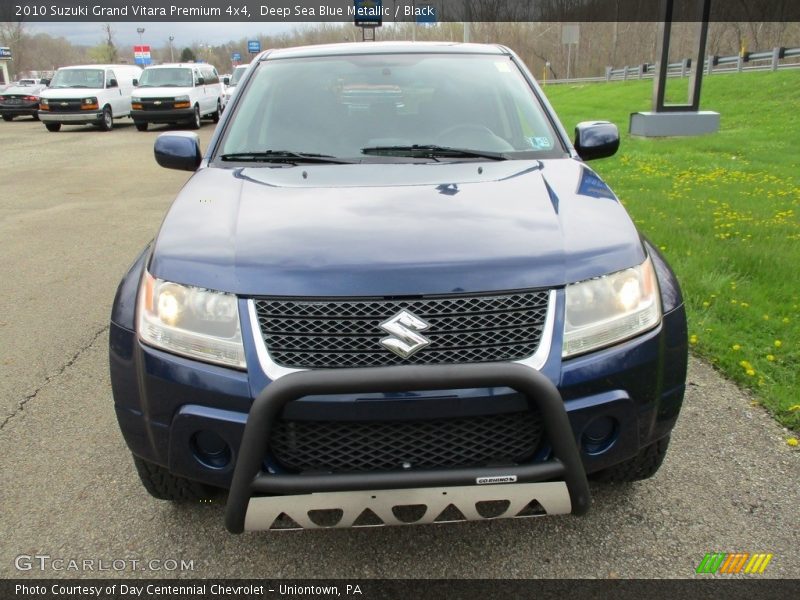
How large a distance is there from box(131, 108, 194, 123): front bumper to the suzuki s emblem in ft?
65.2

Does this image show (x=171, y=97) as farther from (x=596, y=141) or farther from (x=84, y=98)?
(x=596, y=141)

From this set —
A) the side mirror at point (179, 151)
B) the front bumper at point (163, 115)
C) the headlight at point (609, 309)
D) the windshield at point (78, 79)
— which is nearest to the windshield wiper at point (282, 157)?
the side mirror at point (179, 151)

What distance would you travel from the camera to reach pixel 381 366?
1.95 meters

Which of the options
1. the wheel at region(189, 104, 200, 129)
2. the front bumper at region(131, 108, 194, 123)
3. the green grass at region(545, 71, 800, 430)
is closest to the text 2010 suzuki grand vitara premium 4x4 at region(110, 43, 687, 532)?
the green grass at region(545, 71, 800, 430)

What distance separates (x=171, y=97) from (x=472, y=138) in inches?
737

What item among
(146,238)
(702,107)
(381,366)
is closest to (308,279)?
(381,366)

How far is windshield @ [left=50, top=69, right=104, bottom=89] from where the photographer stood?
21375 mm

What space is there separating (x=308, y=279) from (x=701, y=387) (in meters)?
2.47

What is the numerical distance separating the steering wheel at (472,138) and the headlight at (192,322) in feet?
5.05

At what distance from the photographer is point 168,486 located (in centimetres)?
244

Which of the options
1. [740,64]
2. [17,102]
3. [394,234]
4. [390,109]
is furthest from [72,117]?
[740,64]

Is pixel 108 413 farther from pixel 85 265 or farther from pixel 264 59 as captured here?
pixel 85 265

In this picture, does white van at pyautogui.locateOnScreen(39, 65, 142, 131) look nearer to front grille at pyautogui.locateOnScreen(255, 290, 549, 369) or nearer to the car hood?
the car hood

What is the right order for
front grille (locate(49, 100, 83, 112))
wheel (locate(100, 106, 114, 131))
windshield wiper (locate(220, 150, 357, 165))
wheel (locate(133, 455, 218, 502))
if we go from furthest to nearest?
1. wheel (locate(100, 106, 114, 131))
2. front grille (locate(49, 100, 83, 112))
3. windshield wiper (locate(220, 150, 357, 165))
4. wheel (locate(133, 455, 218, 502))
